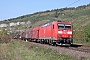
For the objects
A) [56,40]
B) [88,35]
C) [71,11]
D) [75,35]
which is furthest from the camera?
[71,11]

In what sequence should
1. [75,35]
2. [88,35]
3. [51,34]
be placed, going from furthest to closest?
1. [75,35]
2. [88,35]
3. [51,34]

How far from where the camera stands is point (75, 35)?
63.0 metres

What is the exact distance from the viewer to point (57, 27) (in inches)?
1276

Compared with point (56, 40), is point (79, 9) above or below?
above

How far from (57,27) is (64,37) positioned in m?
1.49

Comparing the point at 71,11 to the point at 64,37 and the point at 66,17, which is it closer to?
the point at 66,17

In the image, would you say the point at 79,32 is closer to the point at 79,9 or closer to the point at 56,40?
the point at 56,40

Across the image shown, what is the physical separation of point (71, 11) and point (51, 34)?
147 meters

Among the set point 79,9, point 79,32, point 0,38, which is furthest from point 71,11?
point 0,38

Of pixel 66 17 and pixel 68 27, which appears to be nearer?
pixel 68 27

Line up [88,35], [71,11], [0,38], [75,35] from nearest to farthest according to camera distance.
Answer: [0,38]
[88,35]
[75,35]
[71,11]

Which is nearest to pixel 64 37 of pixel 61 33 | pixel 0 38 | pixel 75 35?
pixel 61 33

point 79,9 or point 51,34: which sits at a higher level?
point 79,9

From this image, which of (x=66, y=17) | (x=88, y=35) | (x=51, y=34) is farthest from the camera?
(x=66, y=17)
